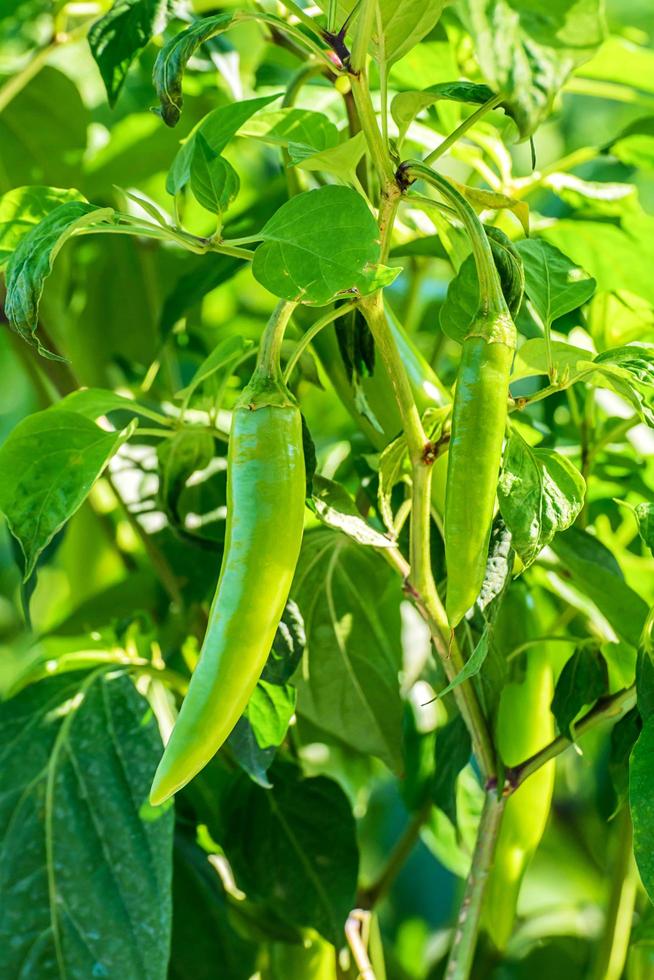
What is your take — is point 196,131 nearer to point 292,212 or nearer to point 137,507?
point 292,212

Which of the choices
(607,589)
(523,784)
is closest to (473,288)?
(607,589)

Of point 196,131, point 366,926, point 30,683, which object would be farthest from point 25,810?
point 196,131

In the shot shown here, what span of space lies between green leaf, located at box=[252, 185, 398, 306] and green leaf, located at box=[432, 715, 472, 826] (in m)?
0.23

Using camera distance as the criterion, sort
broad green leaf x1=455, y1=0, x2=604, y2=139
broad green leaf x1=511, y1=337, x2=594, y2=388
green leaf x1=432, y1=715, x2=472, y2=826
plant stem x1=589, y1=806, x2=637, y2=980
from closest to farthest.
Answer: broad green leaf x1=455, y1=0, x2=604, y2=139 < broad green leaf x1=511, y1=337, x2=594, y2=388 < green leaf x1=432, y1=715, x2=472, y2=826 < plant stem x1=589, y1=806, x2=637, y2=980

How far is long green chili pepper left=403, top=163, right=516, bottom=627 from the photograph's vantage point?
0.28 m

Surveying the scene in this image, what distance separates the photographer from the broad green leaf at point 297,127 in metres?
0.38

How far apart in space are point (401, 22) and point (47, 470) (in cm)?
18

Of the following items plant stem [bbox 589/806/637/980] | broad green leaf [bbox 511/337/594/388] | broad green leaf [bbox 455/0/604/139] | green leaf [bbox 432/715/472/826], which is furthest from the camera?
plant stem [bbox 589/806/637/980]

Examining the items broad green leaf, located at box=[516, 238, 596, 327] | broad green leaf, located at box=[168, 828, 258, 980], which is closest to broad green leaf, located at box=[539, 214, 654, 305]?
broad green leaf, located at box=[516, 238, 596, 327]

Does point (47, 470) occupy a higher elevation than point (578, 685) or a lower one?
higher

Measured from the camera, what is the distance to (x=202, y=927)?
0.56 m

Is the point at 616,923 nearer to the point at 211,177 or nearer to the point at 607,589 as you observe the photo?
the point at 607,589

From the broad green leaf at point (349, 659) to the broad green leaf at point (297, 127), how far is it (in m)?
0.18

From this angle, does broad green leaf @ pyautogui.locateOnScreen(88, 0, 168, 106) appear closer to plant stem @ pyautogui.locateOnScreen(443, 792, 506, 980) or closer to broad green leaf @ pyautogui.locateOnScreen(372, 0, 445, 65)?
broad green leaf @ pyautogui.locateOnScreen(372, 0, 445, 65)
